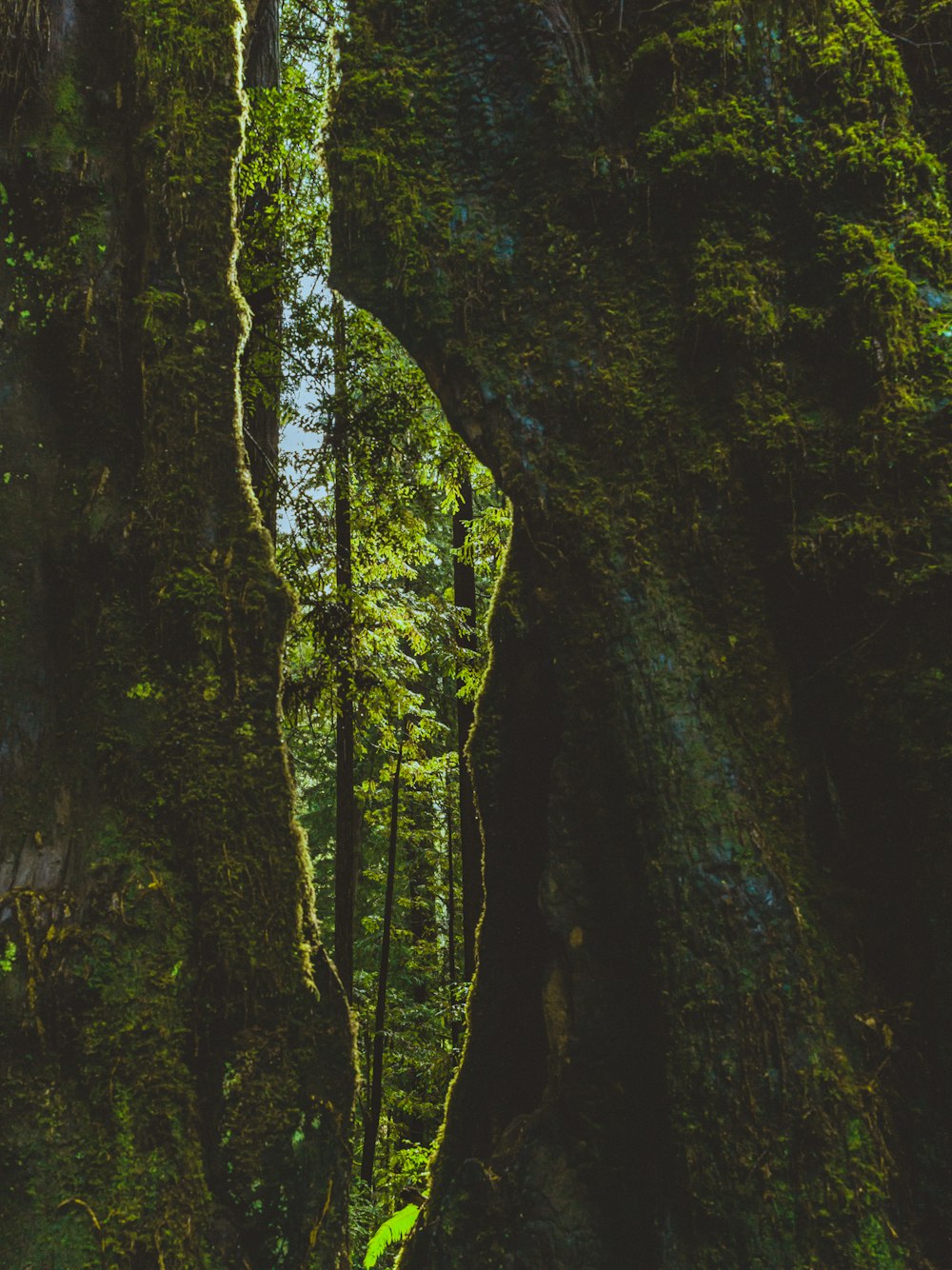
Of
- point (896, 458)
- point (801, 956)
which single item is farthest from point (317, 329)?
point (801, 956)

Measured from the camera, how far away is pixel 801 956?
3195mm

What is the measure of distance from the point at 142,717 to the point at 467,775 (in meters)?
7.15

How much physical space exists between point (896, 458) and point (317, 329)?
5455 mm

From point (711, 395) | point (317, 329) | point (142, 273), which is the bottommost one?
point (711, 395)

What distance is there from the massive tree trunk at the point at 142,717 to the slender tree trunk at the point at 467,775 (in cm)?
563

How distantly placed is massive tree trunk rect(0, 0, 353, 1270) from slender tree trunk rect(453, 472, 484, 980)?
5629mm

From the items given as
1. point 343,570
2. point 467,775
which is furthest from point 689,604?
point 467,775

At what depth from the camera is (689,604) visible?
12.3 feet

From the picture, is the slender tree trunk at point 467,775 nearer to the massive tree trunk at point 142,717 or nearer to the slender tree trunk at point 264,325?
the slender tree trunk at point 264,325

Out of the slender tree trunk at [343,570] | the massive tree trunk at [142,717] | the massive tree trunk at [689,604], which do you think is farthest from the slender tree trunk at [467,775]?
the massive tree trunk at [142,717]

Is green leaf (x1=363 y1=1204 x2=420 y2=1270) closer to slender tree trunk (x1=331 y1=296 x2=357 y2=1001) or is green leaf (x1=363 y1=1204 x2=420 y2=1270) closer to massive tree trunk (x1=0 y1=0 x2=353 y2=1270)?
slender tree trunk (x1=331 y1=296 x2=357 y2=1001)

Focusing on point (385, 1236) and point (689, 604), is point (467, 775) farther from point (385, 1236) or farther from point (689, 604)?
point (689, 604)

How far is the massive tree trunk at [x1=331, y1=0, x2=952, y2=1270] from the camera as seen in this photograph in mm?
3129

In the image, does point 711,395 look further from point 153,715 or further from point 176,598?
point 153,715
